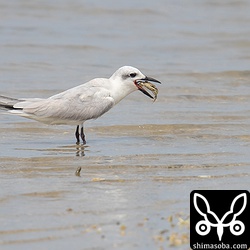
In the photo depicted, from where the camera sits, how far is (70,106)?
9461 millimetres

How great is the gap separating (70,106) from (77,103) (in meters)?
0.09

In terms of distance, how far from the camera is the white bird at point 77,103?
9375 mm

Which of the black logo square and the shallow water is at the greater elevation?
the shallow water

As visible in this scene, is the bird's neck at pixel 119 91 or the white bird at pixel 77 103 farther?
the bird's neck at pixel 119 91

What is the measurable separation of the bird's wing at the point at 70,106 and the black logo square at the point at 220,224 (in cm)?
346

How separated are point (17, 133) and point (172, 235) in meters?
4.39

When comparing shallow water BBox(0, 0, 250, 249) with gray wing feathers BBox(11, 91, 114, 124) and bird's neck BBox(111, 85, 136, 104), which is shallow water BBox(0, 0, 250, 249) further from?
bird's neck BBox(111, 85, 136, 104)

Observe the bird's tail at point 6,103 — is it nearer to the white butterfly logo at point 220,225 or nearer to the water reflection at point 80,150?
the water reflection at point 80,150

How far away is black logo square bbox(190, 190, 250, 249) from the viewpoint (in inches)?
217

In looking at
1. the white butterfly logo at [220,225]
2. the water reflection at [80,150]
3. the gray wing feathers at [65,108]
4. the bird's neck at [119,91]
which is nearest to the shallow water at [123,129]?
the water reflection at [80,150]

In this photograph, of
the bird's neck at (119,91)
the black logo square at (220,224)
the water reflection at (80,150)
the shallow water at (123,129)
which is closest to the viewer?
the black logo square at (220,224)

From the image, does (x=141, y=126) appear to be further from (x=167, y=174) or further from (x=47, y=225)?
(x=47, y=225)

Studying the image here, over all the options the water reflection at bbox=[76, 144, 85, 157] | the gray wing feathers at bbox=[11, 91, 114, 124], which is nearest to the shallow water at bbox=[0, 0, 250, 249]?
the water reflection at bbox=[76, 144, 85, 157]

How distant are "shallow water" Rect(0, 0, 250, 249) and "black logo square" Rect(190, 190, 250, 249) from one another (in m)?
0.10
